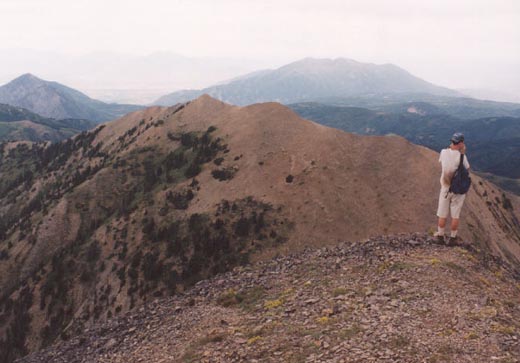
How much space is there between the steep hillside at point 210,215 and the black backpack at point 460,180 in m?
36.6

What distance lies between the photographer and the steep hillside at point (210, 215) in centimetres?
5856

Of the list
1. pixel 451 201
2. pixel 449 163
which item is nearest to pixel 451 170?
pixel 449 163

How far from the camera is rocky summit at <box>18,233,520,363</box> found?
12820 mm

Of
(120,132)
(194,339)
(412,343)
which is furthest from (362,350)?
(120,132)

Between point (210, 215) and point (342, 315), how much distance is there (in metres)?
51.6

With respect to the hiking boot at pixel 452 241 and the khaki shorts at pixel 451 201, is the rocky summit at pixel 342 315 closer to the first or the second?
the hiking boot at pixel 452 241

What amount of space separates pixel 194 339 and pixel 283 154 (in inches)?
2369

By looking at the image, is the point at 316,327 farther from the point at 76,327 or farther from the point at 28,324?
the point at 28,324

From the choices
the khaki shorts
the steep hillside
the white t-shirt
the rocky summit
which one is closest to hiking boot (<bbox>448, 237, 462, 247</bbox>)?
the rocky summit

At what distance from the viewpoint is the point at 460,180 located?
19.3m

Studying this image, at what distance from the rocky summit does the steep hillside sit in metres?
32.4

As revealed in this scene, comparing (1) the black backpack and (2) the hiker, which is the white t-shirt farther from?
(1) the black backpack

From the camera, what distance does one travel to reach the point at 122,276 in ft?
206

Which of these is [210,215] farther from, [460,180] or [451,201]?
[460,180]
